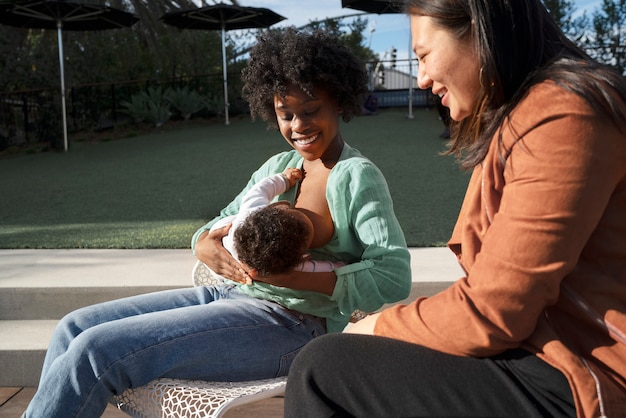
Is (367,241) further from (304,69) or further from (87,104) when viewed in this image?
(87,104)

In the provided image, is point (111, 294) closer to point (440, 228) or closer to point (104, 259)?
point (104, 259)

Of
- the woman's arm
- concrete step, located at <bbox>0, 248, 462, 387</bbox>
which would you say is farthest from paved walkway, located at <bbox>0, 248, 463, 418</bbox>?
the woman's arm

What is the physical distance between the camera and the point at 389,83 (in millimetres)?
20203

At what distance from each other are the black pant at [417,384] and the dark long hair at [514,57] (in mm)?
416

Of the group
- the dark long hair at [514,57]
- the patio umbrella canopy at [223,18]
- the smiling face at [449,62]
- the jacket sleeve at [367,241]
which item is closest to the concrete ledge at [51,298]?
the jacket sleeve at [367,241]

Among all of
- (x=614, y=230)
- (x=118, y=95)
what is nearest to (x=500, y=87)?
(x=614, y=230)

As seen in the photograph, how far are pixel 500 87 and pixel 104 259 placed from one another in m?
3.13

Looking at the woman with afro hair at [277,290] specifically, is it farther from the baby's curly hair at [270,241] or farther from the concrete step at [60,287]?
the concrete step at [60,287]

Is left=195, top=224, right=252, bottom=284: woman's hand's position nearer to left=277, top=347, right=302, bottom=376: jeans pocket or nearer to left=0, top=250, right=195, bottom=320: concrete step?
left=277, top=347, right=302, bottom=376: jeans pocket

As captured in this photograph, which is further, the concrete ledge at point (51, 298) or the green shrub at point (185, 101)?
the green shrub at point (185, 101)

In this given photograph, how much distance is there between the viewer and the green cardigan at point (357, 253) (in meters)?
1.94

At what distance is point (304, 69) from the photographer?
2.18m

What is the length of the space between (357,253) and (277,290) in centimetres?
28

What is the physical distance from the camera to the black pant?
1.26 m
